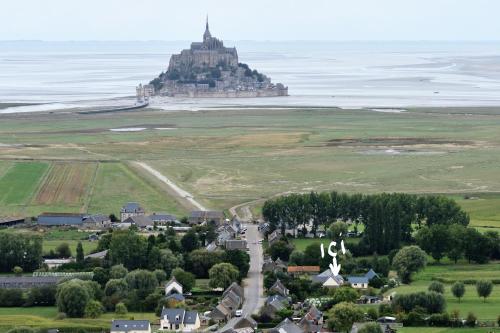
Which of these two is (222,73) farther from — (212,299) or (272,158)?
(212,299)

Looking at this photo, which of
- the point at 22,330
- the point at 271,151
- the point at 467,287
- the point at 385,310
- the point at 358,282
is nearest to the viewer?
the point at 22,330

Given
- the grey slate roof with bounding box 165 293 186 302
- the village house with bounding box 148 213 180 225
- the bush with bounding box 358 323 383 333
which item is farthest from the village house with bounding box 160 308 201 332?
the village house with bounding box 148 213 180 225

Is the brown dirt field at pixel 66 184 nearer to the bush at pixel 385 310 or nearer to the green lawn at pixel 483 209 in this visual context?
the green lawn at pixel 483 209

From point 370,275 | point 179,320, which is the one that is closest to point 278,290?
point 370,275

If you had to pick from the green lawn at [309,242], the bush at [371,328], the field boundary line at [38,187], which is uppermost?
the bush at [371,328]

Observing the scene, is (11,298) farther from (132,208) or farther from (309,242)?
(132,208)

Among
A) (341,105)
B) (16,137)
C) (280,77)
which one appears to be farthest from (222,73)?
(16,137)

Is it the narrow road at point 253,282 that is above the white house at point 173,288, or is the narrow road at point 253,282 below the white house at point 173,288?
below

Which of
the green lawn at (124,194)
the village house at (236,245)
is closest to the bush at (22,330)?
the village house at (236,245)
